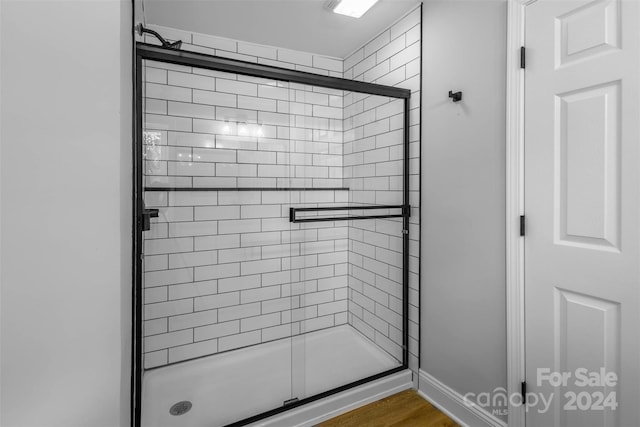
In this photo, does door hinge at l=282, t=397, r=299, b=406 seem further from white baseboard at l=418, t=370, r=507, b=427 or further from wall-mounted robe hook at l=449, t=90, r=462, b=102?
wall-mounted robe hook at l=449, t=90, r=462, b=102

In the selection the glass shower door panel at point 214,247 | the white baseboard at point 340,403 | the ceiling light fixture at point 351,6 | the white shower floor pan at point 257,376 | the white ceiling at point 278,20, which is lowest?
the white baseboard at point 340,403

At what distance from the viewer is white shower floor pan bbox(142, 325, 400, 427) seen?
54.5 inches

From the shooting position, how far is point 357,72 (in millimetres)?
2146

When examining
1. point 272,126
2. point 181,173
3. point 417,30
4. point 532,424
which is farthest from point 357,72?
point 532,424

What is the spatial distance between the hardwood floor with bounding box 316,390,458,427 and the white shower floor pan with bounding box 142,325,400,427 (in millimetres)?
149

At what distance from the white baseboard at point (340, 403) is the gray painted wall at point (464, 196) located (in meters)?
0.18

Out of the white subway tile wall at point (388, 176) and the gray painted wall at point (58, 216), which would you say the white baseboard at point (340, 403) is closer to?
the white subway tile wall at point (388, 176)

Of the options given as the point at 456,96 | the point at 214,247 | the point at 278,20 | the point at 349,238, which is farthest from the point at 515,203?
the point at 278,20

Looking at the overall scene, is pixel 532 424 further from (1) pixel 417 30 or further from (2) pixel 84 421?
(1) pixel 417 30

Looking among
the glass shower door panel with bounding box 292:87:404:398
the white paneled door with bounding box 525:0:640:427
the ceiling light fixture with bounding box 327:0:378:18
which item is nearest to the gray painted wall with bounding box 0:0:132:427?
the glass shower door panel with bounding box 292:87:404:398

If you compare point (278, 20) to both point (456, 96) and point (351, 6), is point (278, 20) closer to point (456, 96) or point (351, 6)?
point (351, 6)

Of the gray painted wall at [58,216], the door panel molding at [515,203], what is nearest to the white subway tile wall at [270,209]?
the door panel molding at [515,203]

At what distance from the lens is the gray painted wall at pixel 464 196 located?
1.25 meters

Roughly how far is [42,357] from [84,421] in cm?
9
